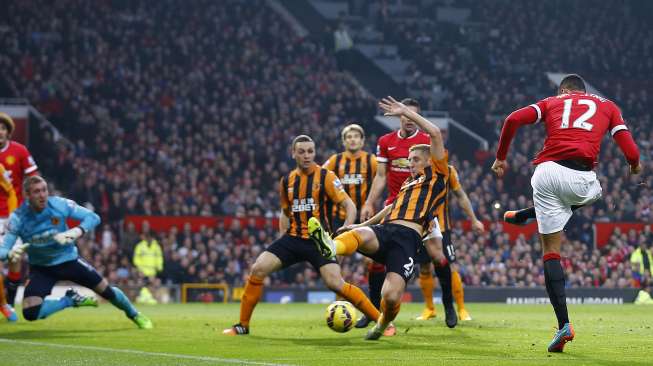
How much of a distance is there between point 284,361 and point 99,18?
97.3ft

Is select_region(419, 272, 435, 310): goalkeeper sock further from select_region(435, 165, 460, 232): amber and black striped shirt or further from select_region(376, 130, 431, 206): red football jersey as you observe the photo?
select_region(376, 130, 431, 206): red football jersey

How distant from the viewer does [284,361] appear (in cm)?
843

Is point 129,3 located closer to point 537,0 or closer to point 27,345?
point 537,0

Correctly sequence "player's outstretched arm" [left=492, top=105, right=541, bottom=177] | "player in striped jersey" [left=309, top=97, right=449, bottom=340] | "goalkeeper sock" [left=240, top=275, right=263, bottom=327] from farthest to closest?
"goalkeeper sock" [left=240, top=275, right=263, bottom=327] < "player in striped jersey" [left=309, top=97, right=449, bottom=340] < "player's outstretched arm" [left=492, top=105, right=541, bottom=177]

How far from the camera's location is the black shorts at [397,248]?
400 inches

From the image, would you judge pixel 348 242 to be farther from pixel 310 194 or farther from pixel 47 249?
pixel 47 249

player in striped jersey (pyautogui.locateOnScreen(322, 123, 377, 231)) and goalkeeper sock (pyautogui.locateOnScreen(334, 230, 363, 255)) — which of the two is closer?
goalkeeper sock (pyautogui.locateOnScreen(334, 230, 363, 255))

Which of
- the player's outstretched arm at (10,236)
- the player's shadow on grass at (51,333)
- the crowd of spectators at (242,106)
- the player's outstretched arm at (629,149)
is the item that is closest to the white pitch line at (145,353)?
the player's shadow on grass at (51,333)

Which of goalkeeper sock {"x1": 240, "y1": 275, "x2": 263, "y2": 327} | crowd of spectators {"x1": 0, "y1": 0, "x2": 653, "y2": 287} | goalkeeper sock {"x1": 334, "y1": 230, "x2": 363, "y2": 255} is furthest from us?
crowd of spectators {"x1": 0, "y1": 0, "x2": 653, "y2": 287}

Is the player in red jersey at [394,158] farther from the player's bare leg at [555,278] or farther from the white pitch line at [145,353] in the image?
the white pitch line at [145,353]

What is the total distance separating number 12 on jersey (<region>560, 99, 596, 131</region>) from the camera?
31.0ft

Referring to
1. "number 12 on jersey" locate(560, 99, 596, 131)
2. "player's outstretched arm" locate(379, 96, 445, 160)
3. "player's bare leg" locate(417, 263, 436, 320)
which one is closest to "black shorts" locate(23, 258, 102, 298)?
"player's outstretched arm" locate(379, 96, 445, 160)

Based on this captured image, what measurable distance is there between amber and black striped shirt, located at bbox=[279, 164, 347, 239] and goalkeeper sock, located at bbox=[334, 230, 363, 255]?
5.62 ft

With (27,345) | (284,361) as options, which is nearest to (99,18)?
(27,345)
